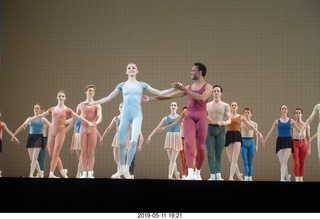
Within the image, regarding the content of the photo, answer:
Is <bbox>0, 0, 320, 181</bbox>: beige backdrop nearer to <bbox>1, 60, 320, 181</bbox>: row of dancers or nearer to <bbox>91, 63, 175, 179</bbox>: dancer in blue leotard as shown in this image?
<bbox>1, 60, 320, 181</bbox>: row of dancers

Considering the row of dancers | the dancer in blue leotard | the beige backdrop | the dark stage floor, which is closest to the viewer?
the dark stage floor

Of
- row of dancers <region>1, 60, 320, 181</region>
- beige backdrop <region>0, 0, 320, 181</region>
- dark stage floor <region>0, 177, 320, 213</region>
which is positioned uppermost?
beige backdrop <region>0, 0, 320, 181</region>

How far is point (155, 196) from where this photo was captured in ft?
19.7

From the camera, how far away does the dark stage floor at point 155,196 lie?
5.96 metres

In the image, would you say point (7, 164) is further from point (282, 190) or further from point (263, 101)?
point (282, 190)

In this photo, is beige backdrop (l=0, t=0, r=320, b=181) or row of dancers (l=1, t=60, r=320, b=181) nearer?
row of dancers (l=1, t=60, r=320, b=181)

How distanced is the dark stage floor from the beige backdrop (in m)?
4.24

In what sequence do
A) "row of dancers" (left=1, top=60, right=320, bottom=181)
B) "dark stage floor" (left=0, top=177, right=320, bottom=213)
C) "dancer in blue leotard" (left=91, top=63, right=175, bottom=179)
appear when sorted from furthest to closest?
"dancer in blue leotard" (left=91, top=63, right=175, bottom=179)
"row of dancers" (left=1, top=60, right=320, bottom=181)
"dark stage floor" (left=0, top=177, right=320, bottom=213)

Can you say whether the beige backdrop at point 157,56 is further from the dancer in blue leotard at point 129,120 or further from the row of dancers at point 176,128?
the dancer in blue leotard at point 129,120

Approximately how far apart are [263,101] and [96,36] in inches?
146

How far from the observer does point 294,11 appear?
34.2 ft

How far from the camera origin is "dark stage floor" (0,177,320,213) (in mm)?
5957

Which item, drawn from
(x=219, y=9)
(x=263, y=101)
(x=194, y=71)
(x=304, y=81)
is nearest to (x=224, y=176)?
(x=263, y=101)

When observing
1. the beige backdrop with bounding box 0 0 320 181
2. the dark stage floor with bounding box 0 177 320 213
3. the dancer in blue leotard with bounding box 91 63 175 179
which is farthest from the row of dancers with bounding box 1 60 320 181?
the beige backdrop with bounding box 0 0 320 181
